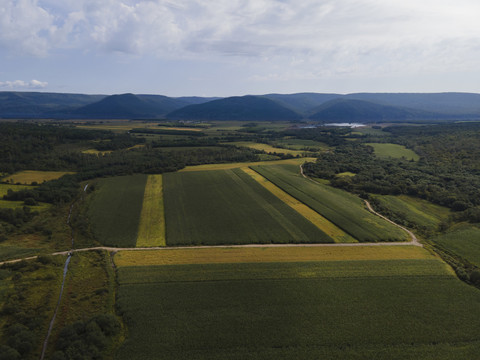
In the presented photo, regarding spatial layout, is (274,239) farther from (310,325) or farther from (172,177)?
(172,177)

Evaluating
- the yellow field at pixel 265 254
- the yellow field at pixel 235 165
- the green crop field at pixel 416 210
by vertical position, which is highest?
the yellow field at pixel 235 165

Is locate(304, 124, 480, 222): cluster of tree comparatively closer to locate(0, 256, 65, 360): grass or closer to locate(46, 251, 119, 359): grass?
locate(46, 251, 119, 359): grass

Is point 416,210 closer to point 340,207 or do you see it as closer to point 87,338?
point 340,207

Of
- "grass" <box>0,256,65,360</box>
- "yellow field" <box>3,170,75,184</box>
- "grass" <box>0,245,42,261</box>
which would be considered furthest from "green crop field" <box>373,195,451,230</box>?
"yellow field" <box>3,170,75,184</box>

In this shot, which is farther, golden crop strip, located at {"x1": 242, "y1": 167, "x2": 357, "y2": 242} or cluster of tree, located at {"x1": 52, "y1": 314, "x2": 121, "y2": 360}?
golden crop strip, located at {"x1": 242, "y1": 167, "x2": 357, "y2": 242}

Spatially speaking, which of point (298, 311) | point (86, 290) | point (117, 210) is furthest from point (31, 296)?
point (298, 311)

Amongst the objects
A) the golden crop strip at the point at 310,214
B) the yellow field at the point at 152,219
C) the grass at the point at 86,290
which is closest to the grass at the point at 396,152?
the golden crop strip at the point at 310,214

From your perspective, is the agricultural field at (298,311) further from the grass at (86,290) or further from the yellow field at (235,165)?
the yellow field at (235,165)
